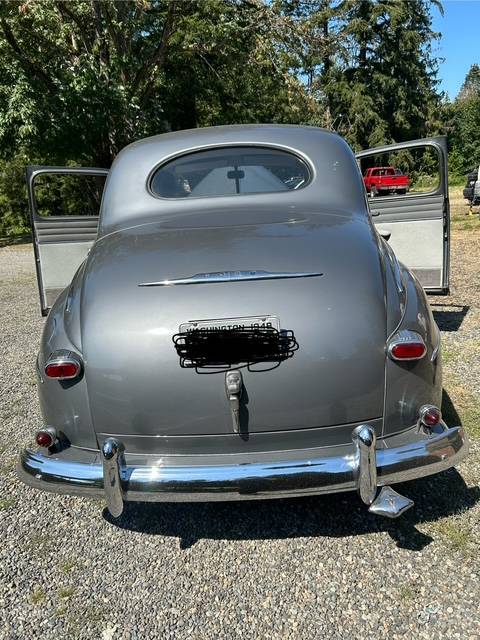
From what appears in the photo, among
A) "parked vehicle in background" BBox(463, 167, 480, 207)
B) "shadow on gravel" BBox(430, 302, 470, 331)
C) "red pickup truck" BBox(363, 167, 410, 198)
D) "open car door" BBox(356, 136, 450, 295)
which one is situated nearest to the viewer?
"open car door" BBox(356, 136, 450, 295)

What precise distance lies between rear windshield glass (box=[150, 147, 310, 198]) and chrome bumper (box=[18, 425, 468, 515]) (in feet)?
5.65

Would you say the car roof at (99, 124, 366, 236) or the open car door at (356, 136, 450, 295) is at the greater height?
the car roof at (99, 124, 366, 236)

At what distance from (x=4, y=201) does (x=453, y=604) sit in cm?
2648

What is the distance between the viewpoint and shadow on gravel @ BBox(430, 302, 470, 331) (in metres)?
5.43

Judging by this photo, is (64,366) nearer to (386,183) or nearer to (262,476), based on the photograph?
(262,476)

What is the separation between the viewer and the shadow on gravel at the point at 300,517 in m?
2.53

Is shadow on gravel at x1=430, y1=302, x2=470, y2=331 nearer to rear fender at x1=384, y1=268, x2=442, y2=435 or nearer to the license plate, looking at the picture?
rear fender at x1=384, y1=268, x2=442, y2=435

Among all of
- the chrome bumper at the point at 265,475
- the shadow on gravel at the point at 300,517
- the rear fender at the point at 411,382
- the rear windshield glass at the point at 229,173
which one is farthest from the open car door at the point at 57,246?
the rear fender at the point at 411,382

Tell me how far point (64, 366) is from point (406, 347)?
4.59ft

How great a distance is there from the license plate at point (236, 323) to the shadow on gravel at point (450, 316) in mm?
3735

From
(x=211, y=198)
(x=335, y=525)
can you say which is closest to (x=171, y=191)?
(x=211, y=198)

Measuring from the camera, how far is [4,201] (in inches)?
976

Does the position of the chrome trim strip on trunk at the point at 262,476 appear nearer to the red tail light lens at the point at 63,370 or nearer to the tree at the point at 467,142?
the red tail light lens at the point at 63,370

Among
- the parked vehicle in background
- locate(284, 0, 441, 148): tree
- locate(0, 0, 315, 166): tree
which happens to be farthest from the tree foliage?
locate(284, 0, 441, 148): tree
